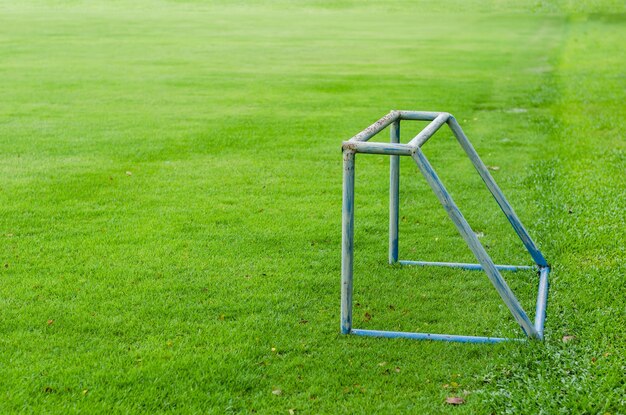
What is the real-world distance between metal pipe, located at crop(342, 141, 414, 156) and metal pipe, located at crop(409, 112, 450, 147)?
71 mm

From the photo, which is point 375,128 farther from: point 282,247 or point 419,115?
point 282,247

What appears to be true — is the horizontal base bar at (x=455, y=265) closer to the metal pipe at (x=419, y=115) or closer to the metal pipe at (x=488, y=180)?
the metal pipe at (x=488, y=180)

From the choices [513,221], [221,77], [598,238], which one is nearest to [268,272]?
[513,221]

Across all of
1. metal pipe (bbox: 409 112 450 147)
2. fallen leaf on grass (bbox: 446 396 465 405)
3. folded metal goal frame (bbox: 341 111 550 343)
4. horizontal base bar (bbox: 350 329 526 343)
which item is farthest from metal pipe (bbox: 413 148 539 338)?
fallen leaf on grass (bbox: 446 396 465 405)

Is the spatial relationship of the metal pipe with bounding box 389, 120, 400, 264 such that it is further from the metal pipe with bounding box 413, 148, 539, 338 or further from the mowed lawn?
the metal pipe with bounding box 413, 148, 539, 338

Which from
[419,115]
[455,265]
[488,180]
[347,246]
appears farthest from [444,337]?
[419,115]

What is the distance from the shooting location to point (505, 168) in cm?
966

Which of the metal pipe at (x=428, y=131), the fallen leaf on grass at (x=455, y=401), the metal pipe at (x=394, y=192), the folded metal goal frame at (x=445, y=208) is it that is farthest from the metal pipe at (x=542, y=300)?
the metal pipe at (x=428, y=131)

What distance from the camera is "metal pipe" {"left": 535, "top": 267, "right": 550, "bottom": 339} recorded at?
5.23 m

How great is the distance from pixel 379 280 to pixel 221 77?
40.0 feet

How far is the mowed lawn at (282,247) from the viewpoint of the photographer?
4625 millimetres

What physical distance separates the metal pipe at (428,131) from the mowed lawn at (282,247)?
1.25m

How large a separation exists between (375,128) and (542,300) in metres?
1.65

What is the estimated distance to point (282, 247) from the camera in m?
6.88
